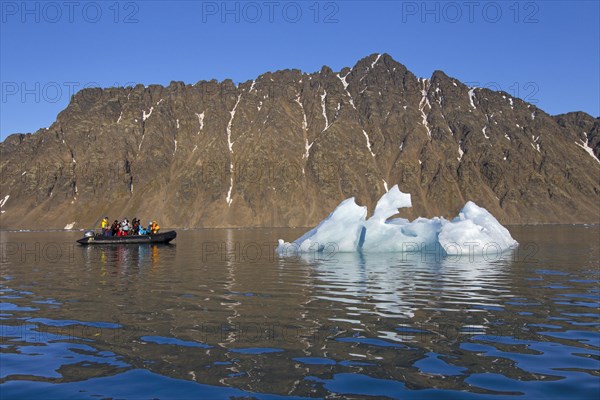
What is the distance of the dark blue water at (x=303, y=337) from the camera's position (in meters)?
10.5

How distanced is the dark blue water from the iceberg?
52.4 ft

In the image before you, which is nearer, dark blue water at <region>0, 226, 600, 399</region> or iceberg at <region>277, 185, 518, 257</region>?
dark blue water at <region>0, 226, 600, 399</region>

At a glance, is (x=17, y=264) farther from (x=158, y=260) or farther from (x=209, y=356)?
(x=209, y=356)

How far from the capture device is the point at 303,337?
47.4 feet

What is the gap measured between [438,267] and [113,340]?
2354cm

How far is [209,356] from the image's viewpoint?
12.6 m

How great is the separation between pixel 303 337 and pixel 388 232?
3263cm

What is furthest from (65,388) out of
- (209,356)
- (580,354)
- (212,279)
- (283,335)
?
(212,279)

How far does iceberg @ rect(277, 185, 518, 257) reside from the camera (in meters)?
44.6

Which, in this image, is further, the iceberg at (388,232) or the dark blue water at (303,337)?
the iceberg at (388,232)

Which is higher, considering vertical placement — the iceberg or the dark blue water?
the iceberg

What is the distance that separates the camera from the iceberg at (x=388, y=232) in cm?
4461

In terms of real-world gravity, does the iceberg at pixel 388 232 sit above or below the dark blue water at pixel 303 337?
above

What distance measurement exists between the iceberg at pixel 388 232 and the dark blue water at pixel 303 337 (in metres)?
16.0
